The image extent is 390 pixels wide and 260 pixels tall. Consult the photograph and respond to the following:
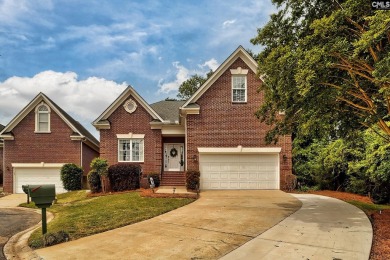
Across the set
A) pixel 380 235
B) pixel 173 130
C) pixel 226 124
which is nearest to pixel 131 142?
pixel 173 130

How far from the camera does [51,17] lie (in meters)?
11.3

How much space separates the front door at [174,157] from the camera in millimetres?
22234

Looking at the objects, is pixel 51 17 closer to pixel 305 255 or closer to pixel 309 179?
pixel 305 255

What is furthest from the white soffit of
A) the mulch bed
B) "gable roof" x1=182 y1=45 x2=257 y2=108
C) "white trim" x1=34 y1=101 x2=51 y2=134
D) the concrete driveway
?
"white trim" x1=34 y1=101 x2=51 y2=134

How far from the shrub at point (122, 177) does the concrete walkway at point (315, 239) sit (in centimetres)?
1128

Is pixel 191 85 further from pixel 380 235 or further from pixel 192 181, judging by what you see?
pixel 380 235

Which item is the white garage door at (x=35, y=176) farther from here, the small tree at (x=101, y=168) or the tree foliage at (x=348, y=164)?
the tree foliage at (x=348, y=164)

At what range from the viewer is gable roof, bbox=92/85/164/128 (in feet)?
68.3

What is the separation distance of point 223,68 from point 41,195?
1352cm

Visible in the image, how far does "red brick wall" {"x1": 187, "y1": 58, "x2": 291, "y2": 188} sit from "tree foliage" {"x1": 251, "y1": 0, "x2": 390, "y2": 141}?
254 inches

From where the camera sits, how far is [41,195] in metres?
7.93

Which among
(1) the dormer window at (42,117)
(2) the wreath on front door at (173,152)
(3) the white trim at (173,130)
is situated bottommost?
(2) the wreath on front door at (173,152)

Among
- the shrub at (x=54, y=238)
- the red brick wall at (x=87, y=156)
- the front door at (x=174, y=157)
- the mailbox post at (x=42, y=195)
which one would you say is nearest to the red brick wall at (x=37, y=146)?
the red brick wall at (x=87, y=156)

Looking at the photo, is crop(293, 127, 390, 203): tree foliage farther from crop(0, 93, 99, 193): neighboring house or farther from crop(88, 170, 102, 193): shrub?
crop(0, 93, 99, 193): neighboring house
